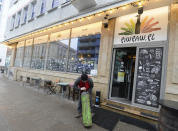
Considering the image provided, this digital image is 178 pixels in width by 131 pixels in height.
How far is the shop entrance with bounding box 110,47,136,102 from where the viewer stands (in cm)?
566

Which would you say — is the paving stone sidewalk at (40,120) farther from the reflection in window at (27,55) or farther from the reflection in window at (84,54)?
the reflection in window at (27,55)

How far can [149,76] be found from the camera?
441cm

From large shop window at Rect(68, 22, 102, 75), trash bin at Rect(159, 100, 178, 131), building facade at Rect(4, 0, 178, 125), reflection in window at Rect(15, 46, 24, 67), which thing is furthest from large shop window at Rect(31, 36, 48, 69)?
trash bin at Rect(159, 100, 178, 131)

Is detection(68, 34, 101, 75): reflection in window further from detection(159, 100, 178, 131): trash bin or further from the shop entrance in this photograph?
detection(159, 100, 178, 131): trash bin

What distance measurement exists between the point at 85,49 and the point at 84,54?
31 centimetres

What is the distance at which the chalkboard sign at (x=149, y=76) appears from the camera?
4.23m

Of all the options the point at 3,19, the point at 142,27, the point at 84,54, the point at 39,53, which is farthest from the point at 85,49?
the point at 3,19

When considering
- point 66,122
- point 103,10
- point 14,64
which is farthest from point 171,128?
point 14,64

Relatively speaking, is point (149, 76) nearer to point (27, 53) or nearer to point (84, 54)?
point (84, 54)

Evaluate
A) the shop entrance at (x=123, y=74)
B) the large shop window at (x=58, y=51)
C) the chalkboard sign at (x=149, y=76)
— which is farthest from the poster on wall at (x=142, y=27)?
the large shop window at (x=58, y=51)

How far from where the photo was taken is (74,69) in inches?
276

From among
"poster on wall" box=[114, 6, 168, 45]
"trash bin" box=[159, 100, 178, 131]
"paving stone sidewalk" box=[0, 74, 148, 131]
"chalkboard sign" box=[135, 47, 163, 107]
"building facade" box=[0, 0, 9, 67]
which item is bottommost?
"paving stone sidewalk" box=[0, 74, 148, 131]

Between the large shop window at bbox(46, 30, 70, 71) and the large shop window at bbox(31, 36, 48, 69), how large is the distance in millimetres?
880

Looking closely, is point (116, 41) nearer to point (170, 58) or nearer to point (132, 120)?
point (170, 58)
